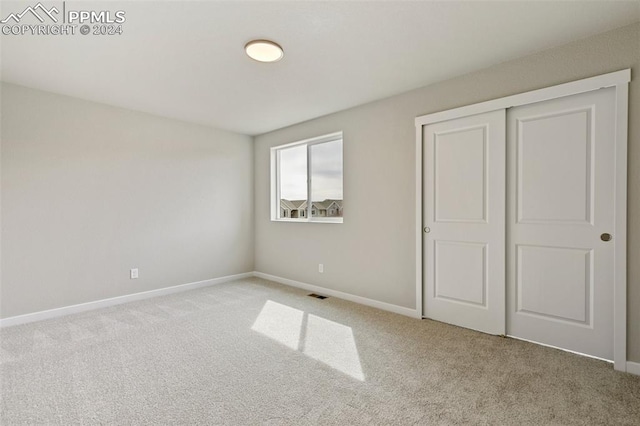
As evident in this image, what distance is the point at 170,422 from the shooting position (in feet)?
5.28

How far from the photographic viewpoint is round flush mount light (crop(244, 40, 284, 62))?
7.43ft

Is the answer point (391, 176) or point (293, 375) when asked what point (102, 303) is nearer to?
point (293, 375)

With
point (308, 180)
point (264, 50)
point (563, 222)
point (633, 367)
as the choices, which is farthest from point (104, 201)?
point (633, 367)

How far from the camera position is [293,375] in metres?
2.07

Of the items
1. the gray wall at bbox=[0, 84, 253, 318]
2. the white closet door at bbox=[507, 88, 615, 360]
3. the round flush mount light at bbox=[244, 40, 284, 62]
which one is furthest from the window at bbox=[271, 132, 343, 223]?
the white closet door at bbox=[507, 88, 615, 360]

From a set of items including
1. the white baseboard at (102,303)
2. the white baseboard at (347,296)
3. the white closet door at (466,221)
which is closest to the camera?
the white closet door at (466,221)

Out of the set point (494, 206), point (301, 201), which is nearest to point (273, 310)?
point (301, 201)

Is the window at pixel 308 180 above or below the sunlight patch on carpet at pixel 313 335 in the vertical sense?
above

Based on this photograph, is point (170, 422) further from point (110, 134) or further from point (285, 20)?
point (110, 134)

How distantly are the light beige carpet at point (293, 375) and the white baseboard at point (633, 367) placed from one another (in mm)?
103

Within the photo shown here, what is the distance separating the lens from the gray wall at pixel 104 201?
3.06 metres

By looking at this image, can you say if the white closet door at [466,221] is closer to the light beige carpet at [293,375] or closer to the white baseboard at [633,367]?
the light beige carpet at [293,375]

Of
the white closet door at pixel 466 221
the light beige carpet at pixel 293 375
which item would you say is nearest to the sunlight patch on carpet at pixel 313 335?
the light beige carpet at pixel 293 375

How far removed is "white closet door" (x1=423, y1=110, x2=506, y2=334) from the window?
1.29m
